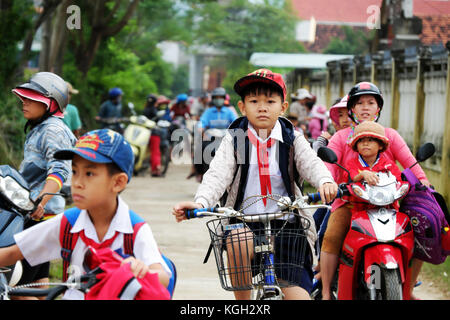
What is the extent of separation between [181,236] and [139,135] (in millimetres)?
7686

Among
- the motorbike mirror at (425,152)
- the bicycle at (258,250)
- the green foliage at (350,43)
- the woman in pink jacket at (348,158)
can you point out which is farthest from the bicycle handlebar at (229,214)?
the green foliage at (350,43)

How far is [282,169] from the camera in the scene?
4699 mm

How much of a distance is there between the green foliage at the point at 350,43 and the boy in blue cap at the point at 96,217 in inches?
1655

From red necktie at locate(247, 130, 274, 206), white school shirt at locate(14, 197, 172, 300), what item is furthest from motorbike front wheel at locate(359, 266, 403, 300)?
white school shirt at locate(14, 197, 172, 300)

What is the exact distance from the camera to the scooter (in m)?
4.90

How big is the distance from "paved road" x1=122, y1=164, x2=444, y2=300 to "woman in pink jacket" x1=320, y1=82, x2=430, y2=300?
1854 mm

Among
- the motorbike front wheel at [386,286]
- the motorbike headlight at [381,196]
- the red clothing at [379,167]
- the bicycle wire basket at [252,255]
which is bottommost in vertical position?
the motorbike front wheel at [386,286]

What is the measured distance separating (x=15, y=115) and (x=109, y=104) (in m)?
5.03

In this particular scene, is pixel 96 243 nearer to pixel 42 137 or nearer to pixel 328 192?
pixel 328 192

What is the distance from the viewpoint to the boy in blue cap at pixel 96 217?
3.49 m

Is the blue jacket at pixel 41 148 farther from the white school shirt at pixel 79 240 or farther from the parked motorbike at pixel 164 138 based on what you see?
the parked motorbike at pixel 164 138

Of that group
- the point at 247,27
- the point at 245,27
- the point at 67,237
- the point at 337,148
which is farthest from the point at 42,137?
the point at 247,27

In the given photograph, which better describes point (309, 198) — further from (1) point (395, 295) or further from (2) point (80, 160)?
(2) point (80, 160)
